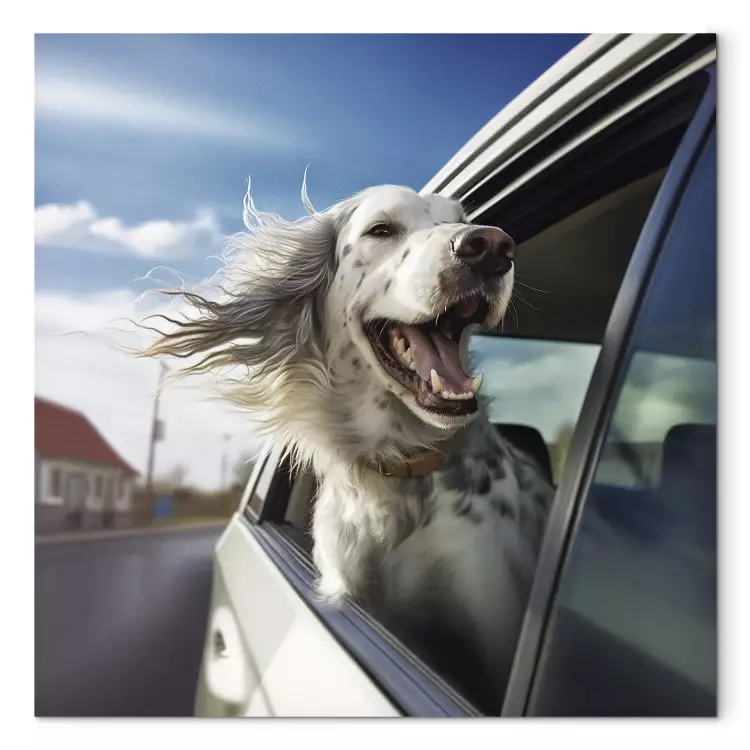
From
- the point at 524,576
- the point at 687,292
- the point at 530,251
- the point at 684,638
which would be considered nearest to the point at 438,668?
the point at 524,576

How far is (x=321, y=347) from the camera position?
179 centimetres

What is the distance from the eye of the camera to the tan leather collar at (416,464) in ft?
5.56

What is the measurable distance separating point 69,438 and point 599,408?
51.3 inches

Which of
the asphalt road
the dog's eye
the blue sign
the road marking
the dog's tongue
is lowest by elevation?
the asphalt road

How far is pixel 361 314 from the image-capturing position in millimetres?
1707

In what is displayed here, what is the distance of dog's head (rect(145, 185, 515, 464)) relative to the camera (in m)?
1.59

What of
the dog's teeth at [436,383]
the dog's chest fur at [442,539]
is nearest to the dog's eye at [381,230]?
the dog's teeth at [436,383]

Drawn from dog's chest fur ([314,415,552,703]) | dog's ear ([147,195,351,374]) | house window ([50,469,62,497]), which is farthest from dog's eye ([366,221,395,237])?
house window ([50,469,62,497])

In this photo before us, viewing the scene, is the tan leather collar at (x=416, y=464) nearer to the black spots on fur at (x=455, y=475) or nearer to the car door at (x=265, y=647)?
the black spots on fur at (x=455, y=475)

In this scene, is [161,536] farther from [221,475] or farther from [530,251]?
[530,251]

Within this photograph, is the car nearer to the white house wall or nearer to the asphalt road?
the asphalt road

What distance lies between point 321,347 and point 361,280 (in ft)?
0.62

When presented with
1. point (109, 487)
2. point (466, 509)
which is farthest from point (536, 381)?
point (109, 487)

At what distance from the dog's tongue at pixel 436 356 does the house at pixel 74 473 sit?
76 centimetres
